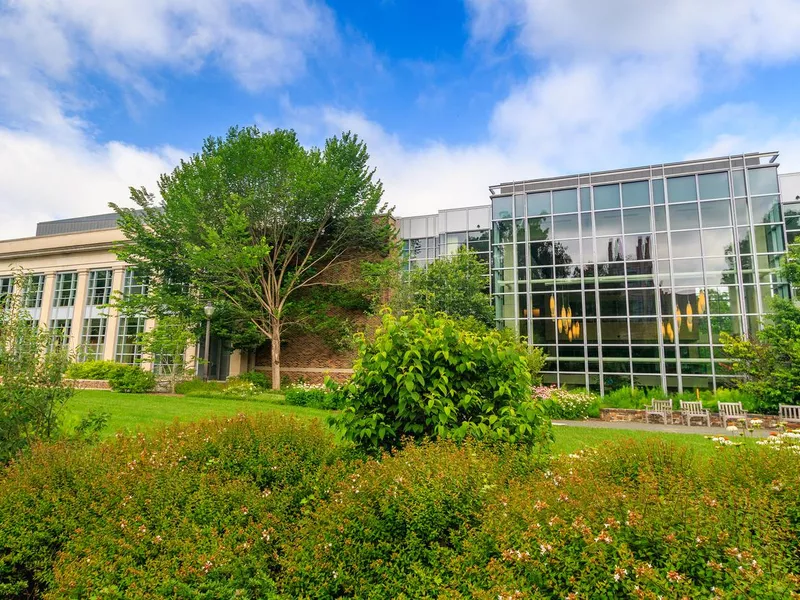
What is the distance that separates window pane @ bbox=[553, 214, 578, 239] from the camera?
22562mm

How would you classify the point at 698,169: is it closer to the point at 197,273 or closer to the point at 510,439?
the point at 510,439

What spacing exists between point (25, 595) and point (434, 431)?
3.60 m

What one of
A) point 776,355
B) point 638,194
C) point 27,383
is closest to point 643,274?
point 638,194

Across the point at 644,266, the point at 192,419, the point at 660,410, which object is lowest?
the point at 660,410

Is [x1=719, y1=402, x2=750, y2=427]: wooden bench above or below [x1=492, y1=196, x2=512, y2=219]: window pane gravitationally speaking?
below

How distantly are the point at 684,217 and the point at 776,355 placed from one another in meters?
7.95

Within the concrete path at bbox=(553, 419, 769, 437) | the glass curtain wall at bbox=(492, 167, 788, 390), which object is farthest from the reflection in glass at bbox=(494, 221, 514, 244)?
→ the concrete path at bbox=(553, 419, 769, 437)

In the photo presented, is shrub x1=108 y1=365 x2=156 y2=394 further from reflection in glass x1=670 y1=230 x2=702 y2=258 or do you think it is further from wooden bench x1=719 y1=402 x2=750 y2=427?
reflection in glass x1=670 y1=230 x2=702 y2=258

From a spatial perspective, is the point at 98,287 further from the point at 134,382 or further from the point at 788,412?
the point at 788,412

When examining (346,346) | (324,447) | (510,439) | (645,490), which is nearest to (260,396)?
(346,346)

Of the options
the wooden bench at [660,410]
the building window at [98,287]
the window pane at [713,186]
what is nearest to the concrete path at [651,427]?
the wooden bench at [660,410]

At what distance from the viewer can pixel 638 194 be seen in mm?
21734

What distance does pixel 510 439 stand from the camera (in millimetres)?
4531

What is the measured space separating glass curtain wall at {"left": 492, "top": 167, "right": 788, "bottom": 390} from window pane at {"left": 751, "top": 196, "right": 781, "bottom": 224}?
3cm
